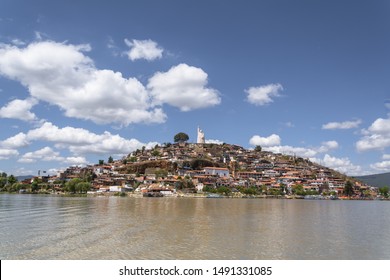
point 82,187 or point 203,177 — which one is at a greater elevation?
point 203,177

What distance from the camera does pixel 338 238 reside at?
22984 millimetres

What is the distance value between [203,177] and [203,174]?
863 centimetres

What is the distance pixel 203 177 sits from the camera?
5079 inches

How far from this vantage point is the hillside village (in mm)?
116812

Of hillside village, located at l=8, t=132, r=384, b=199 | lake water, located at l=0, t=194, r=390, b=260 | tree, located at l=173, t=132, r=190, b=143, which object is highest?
tree, located at l=173, t=132, r=190, b=143

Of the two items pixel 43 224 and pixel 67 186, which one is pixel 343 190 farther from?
pixel 43 224

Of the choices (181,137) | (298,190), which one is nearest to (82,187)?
(298,190)

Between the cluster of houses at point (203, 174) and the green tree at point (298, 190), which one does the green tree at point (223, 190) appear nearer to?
the cluster of houses at point (203, 174)

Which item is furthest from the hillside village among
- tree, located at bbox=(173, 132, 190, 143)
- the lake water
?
the lake water

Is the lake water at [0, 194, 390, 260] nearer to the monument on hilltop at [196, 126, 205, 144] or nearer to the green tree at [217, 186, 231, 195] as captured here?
the green tree at [217, 186, 231, 195]

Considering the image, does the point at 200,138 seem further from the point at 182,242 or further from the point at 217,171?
the point at 182,242

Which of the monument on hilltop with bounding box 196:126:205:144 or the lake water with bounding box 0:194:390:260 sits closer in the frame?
the lake water with bounding box 0:194:390:260

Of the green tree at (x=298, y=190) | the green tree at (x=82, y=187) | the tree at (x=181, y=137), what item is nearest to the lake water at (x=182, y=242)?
the green tree at (x=82, y=187)

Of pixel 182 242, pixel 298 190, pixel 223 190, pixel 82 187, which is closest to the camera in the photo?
pixel 182 242
